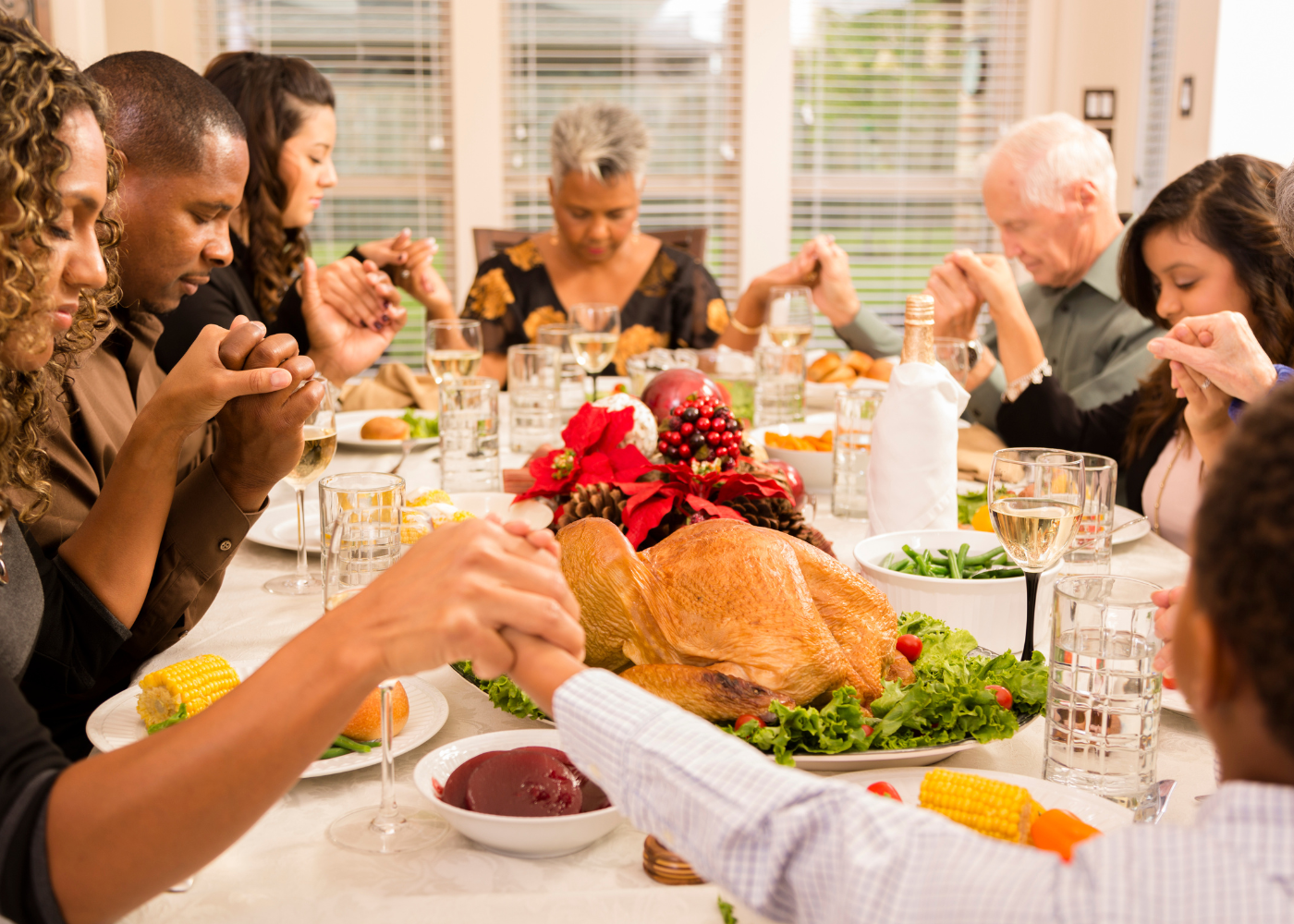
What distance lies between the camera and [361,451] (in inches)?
100.0

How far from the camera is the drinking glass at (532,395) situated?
257cm

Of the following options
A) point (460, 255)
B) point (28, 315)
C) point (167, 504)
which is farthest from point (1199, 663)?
point (460, 255)

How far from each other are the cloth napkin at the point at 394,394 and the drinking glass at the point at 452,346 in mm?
452

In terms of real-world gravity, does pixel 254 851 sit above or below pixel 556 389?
below

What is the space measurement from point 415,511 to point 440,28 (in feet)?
15.2

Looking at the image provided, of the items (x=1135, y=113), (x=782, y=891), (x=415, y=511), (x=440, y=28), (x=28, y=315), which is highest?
(x=440, y=28)

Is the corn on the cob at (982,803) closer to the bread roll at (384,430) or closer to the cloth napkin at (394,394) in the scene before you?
the bread roll at (384,430)

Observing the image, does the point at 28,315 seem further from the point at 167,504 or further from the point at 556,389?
the point at 556,389

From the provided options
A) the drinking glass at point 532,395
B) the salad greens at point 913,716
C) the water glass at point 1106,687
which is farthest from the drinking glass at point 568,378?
the water glass at point 1106,687

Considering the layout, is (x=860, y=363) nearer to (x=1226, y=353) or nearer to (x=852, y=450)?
(x=852, y=450)

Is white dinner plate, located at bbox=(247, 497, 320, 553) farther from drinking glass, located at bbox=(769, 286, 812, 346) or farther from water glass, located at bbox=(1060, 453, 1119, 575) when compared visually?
drinking glass, located at bbox=(769, 286, 812, 346)

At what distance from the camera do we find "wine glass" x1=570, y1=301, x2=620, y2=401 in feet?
9.05

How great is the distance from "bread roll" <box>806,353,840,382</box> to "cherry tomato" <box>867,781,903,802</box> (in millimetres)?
2255

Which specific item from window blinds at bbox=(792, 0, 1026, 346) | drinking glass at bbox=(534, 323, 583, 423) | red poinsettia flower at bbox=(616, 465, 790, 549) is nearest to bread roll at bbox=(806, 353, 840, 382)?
drinking glass at bbox=(534, 323, 583, 423)
